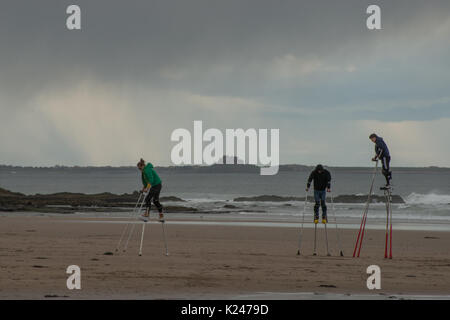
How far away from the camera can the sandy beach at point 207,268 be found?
1067 cm

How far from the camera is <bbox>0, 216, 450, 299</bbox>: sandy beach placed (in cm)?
1067

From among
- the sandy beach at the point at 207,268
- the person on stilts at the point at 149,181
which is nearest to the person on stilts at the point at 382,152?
the sandy beach at the point at 207,268

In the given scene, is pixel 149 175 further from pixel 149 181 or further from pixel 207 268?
pixel 207 268

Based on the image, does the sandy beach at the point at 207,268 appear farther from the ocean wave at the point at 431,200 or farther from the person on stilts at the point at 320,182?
the ocean wave at the point at 431,200

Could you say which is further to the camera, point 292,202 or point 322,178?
point 292,202

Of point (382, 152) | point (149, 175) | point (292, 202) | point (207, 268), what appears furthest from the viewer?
point (292, 202)

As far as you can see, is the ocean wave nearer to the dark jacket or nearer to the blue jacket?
the dark jacket

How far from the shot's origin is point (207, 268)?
13203 mm

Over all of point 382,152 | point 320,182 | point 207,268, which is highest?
point 382,152

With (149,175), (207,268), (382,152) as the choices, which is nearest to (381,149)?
(382,152)

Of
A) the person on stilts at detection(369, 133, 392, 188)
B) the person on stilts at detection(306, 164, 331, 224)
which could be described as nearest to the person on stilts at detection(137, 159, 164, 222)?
the person on stilts at detection(306, 164, 331, 224)
